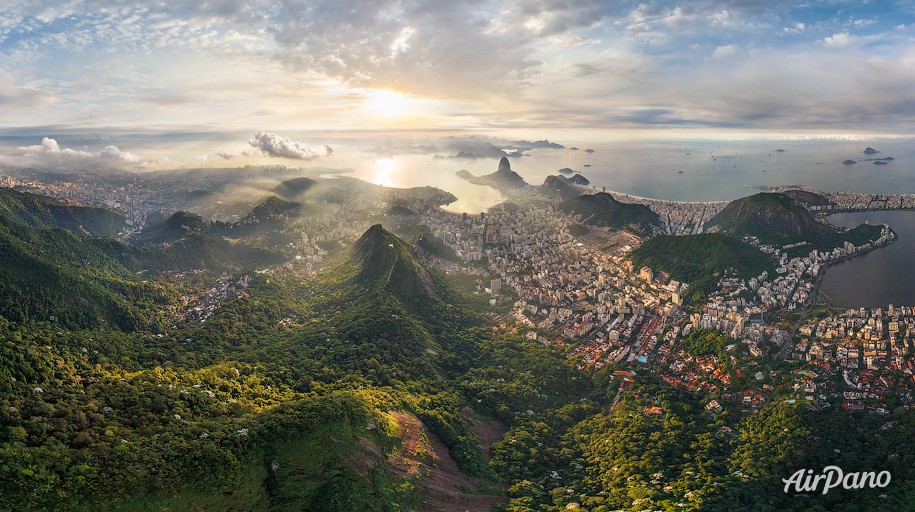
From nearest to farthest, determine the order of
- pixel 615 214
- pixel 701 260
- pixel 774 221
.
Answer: pixel 701 260 → pixel 774 221 → pixel 615 214

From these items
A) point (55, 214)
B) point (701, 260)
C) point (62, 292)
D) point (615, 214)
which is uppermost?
point (615, 214)

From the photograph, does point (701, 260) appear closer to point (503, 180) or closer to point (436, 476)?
point (436, 476)

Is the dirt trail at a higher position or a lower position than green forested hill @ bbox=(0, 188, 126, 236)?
lower

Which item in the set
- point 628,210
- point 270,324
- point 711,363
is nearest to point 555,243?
point 628,210

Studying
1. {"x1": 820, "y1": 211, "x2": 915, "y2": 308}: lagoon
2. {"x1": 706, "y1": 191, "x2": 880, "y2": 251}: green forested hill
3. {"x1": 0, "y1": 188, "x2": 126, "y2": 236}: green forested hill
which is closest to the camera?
{"x1": 820, "y1": 211, "x2": 915, "y2": 308}: lagoon

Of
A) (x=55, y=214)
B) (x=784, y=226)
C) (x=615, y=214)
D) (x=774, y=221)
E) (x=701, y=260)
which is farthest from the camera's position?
(x=615, y=214)

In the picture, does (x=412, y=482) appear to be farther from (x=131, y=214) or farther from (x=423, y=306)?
(x=131, y=214)

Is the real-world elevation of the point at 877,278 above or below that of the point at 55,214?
below

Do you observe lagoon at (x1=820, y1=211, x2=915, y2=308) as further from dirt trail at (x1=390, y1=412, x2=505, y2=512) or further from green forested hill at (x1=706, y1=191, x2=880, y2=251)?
dirt trail at (x1=390, y1=412, x2=505, y2=512)

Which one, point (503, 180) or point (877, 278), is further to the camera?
point (503, 180)

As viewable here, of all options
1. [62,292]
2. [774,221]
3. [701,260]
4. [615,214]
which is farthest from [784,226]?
[62,292]

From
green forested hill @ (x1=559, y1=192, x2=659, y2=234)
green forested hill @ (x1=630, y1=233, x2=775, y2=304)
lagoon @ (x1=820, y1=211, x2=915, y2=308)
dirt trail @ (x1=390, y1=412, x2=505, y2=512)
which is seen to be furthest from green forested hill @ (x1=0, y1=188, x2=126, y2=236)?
lagoon @ (x1=820, y1=211, x2=915, y2=308)
